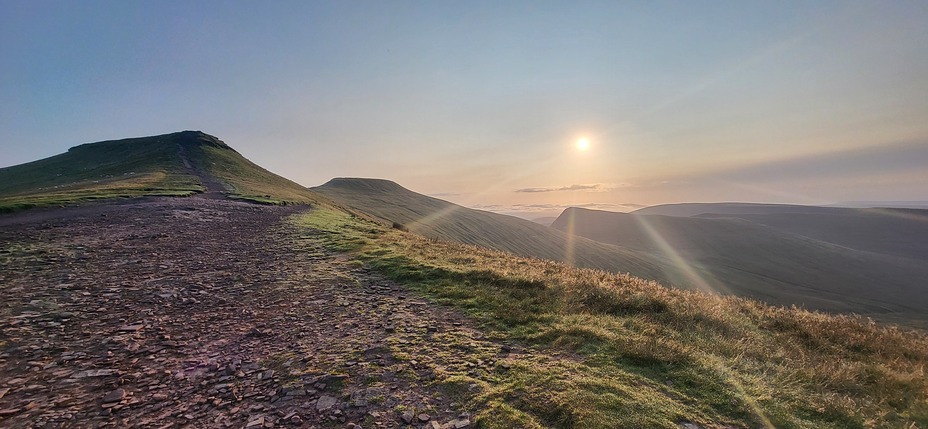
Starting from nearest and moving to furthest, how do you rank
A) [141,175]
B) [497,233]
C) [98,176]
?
[141,175] → [98,176] → [497,233]

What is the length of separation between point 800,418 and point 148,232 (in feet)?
98.2

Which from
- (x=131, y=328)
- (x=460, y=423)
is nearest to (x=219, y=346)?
(x=131, y=328)

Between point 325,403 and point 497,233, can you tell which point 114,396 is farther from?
point 497,233

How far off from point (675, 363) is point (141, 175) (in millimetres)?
72095

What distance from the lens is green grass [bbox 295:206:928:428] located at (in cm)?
539

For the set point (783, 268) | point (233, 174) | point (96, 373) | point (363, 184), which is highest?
point (363, 184)

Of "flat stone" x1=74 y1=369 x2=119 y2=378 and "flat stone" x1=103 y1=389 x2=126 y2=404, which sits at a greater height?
"flat stone" x1=74 y1=369 x2=119 y2=378

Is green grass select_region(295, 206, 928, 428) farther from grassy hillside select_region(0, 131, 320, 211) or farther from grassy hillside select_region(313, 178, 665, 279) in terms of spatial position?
grassy hillside select_region(313, 178, 665, 279)

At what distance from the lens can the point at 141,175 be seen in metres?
53.6

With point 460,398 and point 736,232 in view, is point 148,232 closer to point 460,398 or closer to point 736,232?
point 460,398

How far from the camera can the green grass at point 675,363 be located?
5.39 m

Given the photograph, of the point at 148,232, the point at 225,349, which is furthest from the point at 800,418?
the point at 148,232

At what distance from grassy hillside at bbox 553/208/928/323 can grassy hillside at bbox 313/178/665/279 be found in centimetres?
1728

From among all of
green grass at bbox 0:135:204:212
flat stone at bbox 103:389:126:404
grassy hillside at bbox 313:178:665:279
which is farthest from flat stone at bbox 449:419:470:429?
grassy hillside at bbox 313:178:665:279
